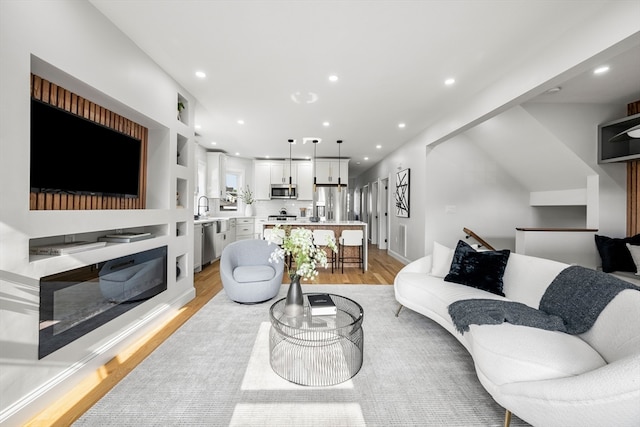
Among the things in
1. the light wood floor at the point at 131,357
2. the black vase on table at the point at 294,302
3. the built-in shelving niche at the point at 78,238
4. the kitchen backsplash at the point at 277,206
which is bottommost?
the light wood floor at the point at 131,357

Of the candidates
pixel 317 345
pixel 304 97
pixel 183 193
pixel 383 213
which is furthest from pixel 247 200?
pixel 317 345

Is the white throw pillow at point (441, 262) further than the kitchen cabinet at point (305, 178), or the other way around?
the kitchen cabinet at point (305, 178)

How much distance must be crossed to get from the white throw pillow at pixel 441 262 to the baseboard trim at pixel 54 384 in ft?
9.86

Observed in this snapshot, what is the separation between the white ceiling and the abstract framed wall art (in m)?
1.70

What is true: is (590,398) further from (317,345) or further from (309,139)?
(309,139)

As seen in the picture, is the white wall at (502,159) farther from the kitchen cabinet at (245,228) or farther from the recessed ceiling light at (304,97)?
the kitchen cabinet at (245,228)

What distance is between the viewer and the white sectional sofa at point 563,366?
983mm

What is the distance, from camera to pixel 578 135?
363 centimetres

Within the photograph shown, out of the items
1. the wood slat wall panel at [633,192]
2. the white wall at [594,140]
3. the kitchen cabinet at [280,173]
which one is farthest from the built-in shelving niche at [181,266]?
the wood slat wall panel at [633,192]

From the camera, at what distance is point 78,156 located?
2.01 meters

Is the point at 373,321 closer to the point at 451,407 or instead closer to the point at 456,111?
the point at 451,407

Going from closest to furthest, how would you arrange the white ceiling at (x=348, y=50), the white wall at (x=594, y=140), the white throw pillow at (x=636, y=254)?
1. the white ceiling at (x=348, y=50)
2. the white throw pillow at (x=636, y=254)
3. the white wall at (x=594, y=140)

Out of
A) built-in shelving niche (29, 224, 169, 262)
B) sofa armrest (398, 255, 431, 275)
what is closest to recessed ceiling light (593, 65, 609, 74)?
sofa armrest (398, 255, 431, 275)

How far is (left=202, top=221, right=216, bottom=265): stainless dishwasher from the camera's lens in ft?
16.5
